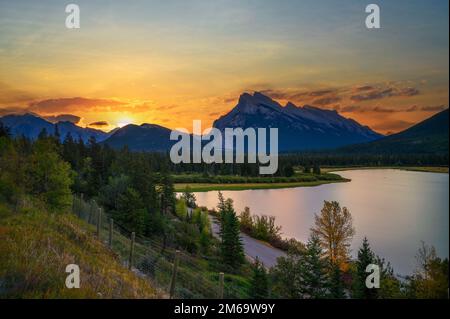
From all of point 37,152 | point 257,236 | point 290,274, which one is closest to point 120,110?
point 37,152

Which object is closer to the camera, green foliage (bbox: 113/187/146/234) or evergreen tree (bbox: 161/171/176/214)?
green foliage (bbox: 113/187/146/234)

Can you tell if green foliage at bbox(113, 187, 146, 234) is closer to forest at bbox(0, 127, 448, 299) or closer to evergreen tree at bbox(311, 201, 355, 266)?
forest at bbox(0, 127, 448, 299)

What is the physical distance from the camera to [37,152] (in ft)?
64.4

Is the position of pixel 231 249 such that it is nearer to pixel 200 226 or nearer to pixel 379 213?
pixel 200 226

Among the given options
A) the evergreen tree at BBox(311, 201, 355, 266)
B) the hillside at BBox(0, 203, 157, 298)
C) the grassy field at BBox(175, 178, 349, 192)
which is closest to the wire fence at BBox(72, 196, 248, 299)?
the hillside at BBox(0, 203, 157, 298)

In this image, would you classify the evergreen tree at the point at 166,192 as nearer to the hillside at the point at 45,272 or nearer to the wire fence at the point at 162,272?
the wire fence at the point at 162,272

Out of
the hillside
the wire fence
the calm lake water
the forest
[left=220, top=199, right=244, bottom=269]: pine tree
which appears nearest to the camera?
the hillside

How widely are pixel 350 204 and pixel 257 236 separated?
64.3 feet

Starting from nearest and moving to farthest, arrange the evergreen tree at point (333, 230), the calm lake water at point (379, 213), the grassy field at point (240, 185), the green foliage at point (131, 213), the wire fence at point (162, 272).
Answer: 1. the wire fence at point (162, 272)
2. the calm lake water at point (379, 213)
3. the evergreen tree at point (333, 230)
4. the green foliage at point (131, 213)
5. the grassy field at point (240, 185)

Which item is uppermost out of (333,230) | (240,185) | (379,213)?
(333,230)

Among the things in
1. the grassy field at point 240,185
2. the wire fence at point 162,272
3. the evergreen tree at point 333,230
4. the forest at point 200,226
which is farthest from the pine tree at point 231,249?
the grassy field at point 240,185

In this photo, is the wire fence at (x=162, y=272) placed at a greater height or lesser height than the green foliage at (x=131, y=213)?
greater

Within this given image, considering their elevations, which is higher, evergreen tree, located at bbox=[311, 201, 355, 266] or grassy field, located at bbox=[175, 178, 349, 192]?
evergreen tree, located at bbox=[311, 201, 355, 266]

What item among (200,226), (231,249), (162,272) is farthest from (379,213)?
(162,272)
